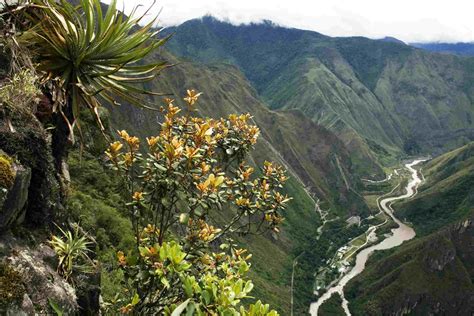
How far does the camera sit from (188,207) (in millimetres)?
8969

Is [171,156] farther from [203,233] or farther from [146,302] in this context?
[146,302]

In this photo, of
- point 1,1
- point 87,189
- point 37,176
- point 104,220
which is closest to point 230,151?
point 37,176

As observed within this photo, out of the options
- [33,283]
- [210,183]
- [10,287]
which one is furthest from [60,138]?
A: [210,183]

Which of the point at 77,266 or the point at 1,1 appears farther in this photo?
the point at 77,266

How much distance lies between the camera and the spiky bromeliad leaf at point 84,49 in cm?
890

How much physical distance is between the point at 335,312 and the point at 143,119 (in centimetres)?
11847

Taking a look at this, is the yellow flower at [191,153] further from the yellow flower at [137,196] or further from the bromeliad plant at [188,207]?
the yellow flower at [137,196]

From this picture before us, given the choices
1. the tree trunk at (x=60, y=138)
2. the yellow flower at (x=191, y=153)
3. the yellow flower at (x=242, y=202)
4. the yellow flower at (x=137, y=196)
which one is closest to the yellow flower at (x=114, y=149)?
the yellow flower at (x=137, y=196)

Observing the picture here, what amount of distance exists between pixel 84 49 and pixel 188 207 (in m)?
4.03

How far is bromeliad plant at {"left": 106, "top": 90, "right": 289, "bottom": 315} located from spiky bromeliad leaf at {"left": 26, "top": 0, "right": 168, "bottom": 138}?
4.62ft

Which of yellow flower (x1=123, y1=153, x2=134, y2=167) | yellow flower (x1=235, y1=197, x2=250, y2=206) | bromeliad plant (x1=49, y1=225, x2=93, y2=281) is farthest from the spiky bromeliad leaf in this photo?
yellow flower (x1=235, y1=197, x2=250, y2=206)

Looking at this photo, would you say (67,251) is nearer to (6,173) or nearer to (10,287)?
(10,287)

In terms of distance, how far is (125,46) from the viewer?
30.9 feet

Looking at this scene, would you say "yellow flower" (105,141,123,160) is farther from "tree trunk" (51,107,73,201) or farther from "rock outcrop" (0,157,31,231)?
"tree trunk" (51,107,73,201)
